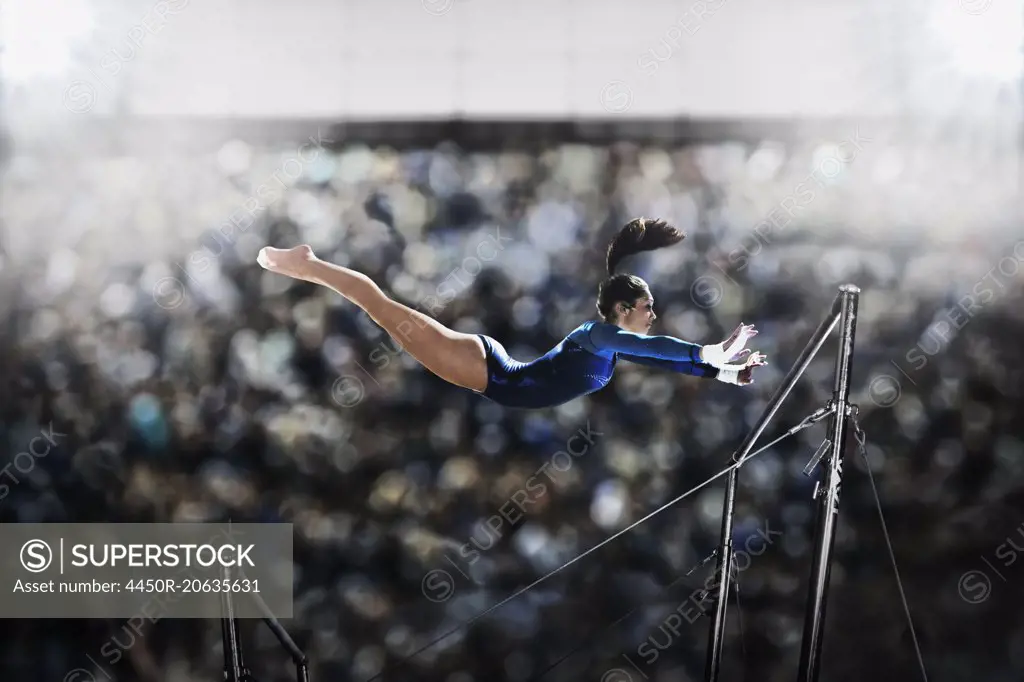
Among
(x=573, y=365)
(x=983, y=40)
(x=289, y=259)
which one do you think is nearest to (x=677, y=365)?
(x=573, y=365)

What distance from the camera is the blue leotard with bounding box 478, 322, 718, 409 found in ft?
8.61

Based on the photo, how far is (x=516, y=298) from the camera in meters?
2.68

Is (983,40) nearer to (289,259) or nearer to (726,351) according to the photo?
(726,351)

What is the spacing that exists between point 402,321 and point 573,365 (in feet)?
1.59

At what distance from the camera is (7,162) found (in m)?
2.72

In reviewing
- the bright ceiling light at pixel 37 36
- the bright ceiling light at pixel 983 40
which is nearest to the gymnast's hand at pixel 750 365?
the bright ceiling light at pixel 983 40

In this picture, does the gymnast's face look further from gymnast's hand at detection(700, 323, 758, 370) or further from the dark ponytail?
gymnast's hand at detection(700, 323, 758, 370)

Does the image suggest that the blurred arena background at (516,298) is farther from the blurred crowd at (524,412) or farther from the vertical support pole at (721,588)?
the vertical support pole at (721,588)

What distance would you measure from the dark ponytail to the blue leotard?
0.27 feet

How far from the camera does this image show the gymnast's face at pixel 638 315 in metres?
2.65

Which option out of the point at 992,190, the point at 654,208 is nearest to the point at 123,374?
the point at 654,208

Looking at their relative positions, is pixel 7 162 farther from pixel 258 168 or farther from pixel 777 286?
pixel 777 286

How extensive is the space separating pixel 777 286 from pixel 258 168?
145cm

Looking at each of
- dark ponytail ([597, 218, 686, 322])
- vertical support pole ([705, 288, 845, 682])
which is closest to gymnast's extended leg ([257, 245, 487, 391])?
dark ponytail ([597, 218, 686, 322])
